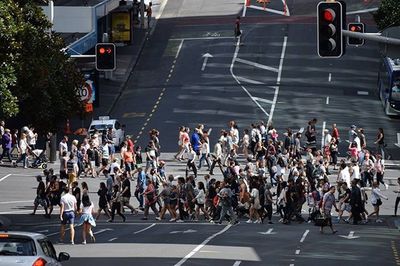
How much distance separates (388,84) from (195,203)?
2504 cm

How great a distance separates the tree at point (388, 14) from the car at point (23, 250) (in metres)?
51.6

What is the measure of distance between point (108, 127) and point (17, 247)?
3593 centimetres

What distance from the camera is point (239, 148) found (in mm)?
56844

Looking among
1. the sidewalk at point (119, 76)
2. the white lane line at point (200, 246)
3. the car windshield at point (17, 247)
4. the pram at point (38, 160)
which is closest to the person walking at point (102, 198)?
the white lane line at point (200, 246)

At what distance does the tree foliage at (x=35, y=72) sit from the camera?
37.5 meters

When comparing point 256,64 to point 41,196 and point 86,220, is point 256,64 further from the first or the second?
point 86,220

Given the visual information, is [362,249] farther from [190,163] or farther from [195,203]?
[190,163]

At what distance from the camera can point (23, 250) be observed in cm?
2289

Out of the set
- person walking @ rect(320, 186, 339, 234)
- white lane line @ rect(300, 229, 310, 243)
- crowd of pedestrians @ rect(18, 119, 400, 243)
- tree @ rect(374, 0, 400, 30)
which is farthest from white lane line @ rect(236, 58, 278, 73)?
white lane line @ rect(300, 229, 310, 243)

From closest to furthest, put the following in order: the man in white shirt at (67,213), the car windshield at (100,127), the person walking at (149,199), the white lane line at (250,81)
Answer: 1. the man in white shirt at (67,213)
2. the person walking at (149,199)
3. the car windshield at (100,127)
4. the white lane line at (250,81)

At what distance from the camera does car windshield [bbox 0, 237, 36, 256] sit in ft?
74.8

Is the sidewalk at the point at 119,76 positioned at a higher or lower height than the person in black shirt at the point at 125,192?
higher

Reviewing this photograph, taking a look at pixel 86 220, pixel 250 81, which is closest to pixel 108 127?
pixel 250 81

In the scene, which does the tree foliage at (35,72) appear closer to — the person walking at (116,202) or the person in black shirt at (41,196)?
the person in black shirt at (41,196)
